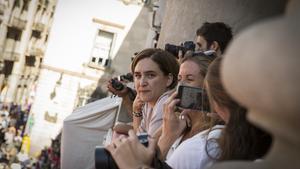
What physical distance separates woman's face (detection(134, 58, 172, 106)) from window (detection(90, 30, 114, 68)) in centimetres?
1775

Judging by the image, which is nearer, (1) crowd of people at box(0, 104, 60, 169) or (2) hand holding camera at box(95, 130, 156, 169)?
(2) hand holding camera at box(95, 130, 156, 169)

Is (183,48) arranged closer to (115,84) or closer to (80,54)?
(115,84)

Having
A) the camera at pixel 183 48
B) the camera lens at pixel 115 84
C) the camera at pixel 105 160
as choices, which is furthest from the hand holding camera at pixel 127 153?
the camera lens at pixel 115 84

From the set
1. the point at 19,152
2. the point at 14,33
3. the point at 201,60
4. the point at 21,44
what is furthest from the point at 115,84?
the point at 21,44

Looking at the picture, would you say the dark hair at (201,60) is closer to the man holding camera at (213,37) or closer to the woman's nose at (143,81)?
the woman's nose at (143,81)

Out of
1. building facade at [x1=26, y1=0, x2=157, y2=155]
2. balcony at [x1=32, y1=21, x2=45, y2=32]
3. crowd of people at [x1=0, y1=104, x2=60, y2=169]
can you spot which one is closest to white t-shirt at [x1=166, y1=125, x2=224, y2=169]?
crowd of people at [x1=0, y1=104, x2=60, y2=169]

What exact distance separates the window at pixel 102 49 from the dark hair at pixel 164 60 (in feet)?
58.0

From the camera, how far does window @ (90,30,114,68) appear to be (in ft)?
67.2

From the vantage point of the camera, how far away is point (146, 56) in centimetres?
285

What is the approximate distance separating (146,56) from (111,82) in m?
0.66

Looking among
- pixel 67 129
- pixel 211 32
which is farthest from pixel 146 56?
pixel 67 129

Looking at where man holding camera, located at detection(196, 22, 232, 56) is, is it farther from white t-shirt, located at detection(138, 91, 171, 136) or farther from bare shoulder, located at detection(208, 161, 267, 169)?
bare shoulder, located at detection(208, 161, 267, 169)

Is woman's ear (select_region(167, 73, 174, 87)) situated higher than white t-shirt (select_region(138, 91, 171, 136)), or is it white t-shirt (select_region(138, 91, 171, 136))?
woman's ear (select_region(167, 73, 174, 87))

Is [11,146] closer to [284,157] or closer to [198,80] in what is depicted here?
[198,80]
